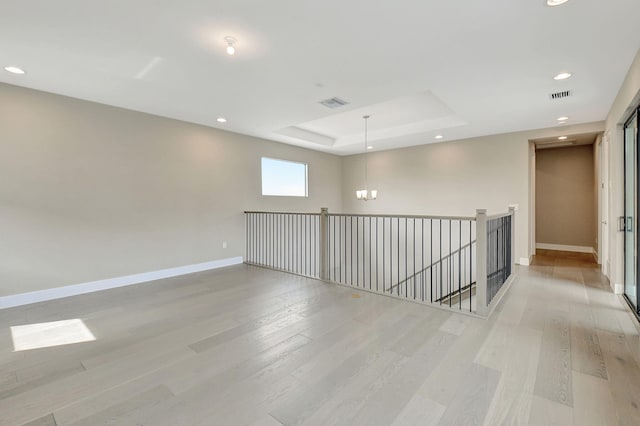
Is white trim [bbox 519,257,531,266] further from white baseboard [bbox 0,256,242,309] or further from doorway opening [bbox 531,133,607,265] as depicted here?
white baseboard [bbox 0,256,242,309]

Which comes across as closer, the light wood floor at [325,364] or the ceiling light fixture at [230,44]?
the light wood floor at [325,364]

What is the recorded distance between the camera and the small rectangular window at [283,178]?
22.0ft

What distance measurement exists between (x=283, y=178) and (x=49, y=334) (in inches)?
199

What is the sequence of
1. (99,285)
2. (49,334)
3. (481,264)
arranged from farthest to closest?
1. (99,285)
2. (481,264)
3. (49,334)

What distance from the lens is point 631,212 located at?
11.3 feet

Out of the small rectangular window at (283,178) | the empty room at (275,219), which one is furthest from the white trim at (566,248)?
the small rectangular window at (283,178)

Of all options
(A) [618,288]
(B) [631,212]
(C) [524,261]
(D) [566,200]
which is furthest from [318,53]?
(D) [566,200]

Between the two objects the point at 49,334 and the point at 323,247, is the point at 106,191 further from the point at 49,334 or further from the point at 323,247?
the point at 323,247

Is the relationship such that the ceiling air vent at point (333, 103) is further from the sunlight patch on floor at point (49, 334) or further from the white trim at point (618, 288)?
the white trim at point (618, 288)

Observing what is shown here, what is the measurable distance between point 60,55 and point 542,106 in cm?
617

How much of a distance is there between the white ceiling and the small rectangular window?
212cm

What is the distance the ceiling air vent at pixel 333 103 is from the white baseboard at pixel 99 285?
3601 mm

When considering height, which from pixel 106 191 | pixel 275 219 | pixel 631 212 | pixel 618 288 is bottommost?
pixel 618 288

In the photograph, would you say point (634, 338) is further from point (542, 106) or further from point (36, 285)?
point (36, 285)
